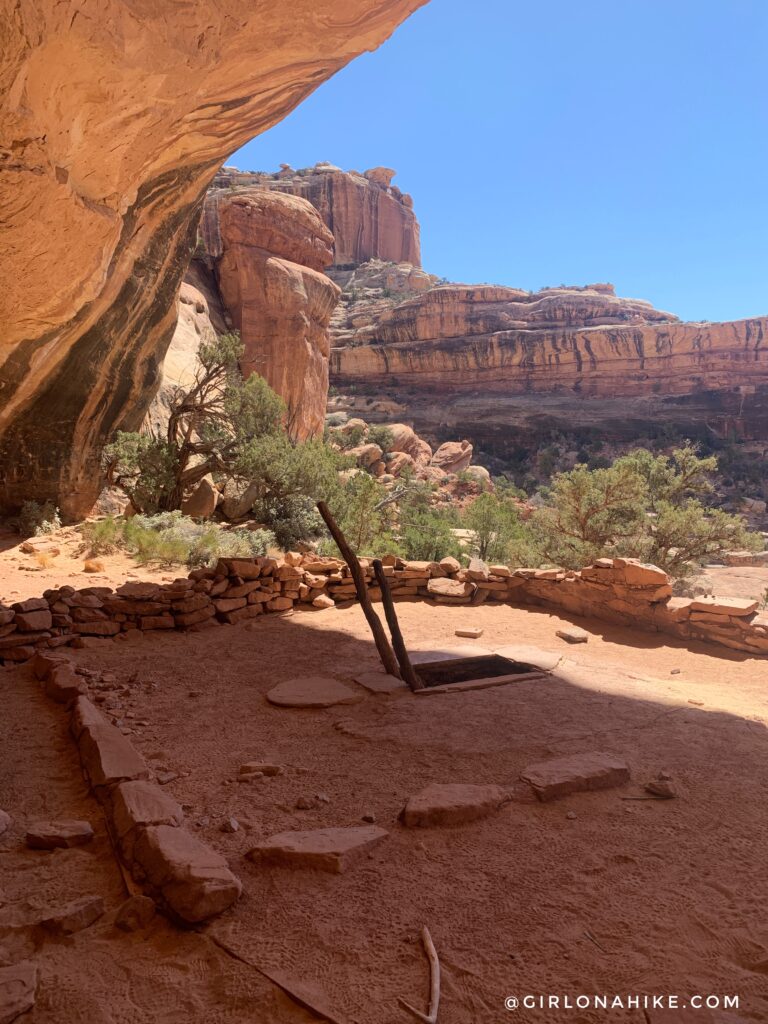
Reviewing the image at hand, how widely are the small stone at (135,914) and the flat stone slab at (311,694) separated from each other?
239 cm

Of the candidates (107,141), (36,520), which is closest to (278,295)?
(36,520)

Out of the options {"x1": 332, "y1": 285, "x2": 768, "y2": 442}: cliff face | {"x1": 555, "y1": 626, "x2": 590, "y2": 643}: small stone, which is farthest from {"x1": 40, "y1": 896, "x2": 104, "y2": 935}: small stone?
{"x1": 332, "y1": 285, "x2": 768, "y2": 442}: cliff face

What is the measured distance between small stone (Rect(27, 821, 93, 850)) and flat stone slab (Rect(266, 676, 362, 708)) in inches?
77.0

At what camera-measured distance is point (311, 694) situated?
4641 mm

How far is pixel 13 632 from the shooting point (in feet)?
18.1

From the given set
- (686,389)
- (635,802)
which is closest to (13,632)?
(635,802)

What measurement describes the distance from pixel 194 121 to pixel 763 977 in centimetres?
889

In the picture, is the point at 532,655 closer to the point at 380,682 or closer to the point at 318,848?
the point at 380,682

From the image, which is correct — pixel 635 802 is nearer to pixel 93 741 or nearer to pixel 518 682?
pixel 518 682

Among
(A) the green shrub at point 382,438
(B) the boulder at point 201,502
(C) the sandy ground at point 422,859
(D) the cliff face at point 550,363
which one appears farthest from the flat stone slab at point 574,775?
(D) the cliff face at point 550,363

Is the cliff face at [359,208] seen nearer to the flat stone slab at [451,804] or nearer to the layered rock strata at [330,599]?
the layered rock strata at [330,599]

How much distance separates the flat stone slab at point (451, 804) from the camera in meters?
2.75

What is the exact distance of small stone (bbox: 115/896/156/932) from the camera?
79.3 inches

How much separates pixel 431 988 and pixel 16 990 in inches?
47.4
